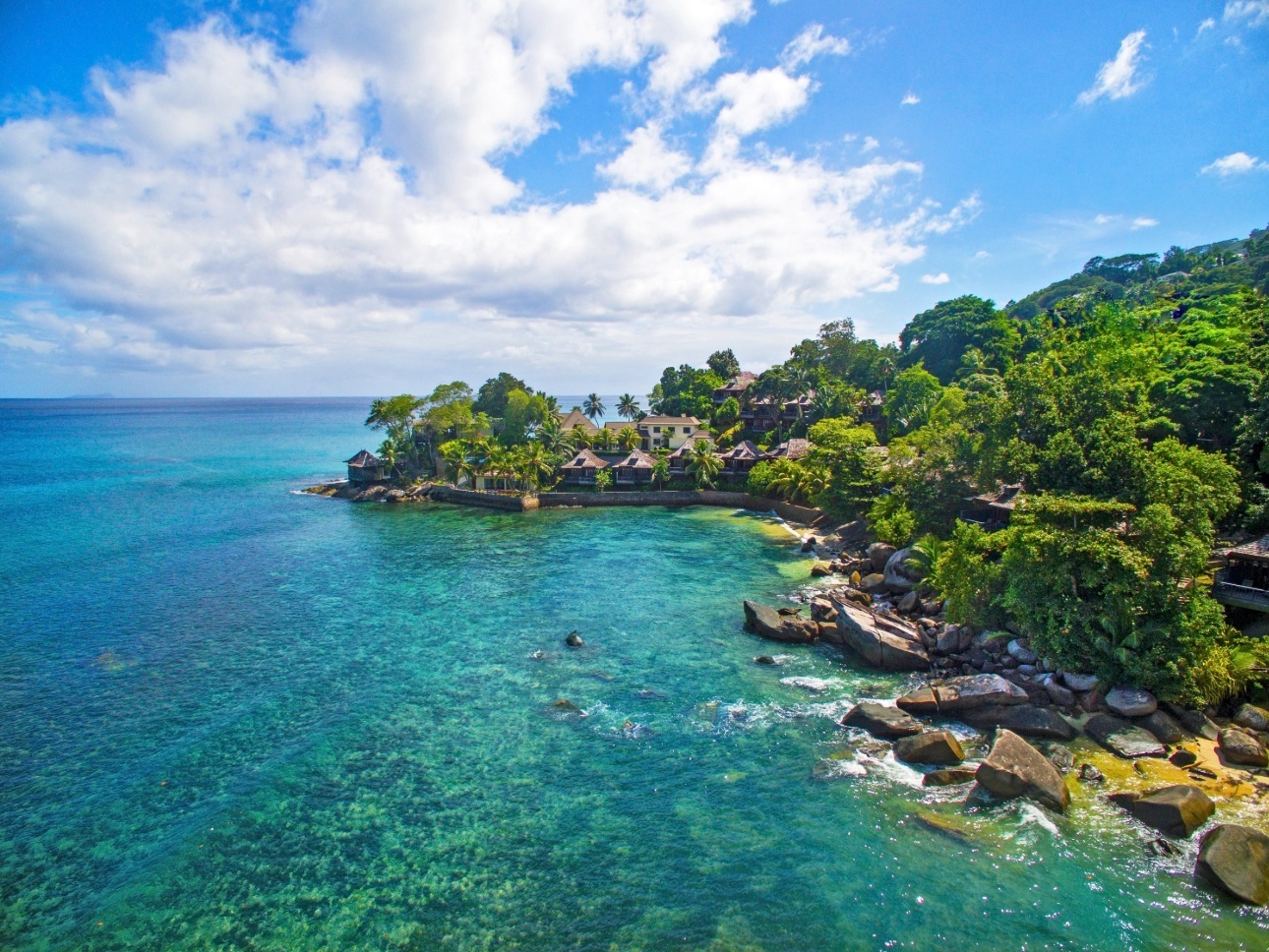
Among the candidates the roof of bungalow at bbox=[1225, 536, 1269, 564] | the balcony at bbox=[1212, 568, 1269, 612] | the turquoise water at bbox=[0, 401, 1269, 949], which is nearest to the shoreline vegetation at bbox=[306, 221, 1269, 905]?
the balcony at bbox=[1212, 568, 1269, 612]

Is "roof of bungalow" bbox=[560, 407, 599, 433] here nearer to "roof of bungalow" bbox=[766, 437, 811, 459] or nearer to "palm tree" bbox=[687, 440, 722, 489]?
"palm tree" bbox=[687, 440, 722, 489]

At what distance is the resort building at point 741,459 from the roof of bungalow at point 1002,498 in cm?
3638

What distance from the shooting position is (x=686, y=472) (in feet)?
277

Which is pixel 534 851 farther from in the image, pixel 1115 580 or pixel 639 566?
pixel 639 566

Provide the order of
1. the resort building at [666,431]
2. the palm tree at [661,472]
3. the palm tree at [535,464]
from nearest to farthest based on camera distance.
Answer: the palm tree at [661,472]
the palm tree at [535,464]
the resort building at [666,431]

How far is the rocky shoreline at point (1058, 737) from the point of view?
21.3 metres

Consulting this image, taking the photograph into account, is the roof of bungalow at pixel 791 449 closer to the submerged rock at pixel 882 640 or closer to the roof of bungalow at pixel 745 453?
the roof of bungalow at pixel 745 453

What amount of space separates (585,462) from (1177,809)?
72.9 meters

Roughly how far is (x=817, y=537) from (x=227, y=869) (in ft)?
166

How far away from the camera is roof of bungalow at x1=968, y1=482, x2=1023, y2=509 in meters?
43.8

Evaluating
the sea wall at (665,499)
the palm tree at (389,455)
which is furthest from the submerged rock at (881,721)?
the palm tree at (389,455)

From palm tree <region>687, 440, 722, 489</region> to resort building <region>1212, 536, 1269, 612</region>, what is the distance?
5461 cm

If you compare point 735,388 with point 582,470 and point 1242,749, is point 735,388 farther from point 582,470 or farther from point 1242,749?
point 1242,749

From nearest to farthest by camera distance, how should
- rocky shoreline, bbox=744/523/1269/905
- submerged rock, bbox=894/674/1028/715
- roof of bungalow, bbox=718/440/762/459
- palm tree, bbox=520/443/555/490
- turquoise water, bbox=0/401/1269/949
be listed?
1. turquoise water, bbox=0/401/1269/949
2. rocky shoreline, bbox=744/523/1269/905
3. submerged rock, bbox=894/674/1028/715
4. roof of bungalow, bbox=718/440/762/459
5. palm tree, bbox=520/443/555/490
